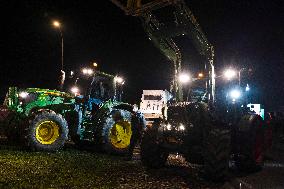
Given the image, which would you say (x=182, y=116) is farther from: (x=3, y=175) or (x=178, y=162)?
(x=3, y=175)

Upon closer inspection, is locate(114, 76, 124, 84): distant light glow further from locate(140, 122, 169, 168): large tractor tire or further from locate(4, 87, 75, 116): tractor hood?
locate(140, 122, 169, 168): large tractor tire

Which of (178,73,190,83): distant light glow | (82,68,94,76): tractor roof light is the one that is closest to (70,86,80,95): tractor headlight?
(82,68,94,76): tractor roof light

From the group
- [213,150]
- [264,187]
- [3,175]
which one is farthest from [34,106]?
[264,187]

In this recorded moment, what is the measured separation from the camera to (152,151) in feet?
30.4

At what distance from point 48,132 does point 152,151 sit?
4193 millimetres

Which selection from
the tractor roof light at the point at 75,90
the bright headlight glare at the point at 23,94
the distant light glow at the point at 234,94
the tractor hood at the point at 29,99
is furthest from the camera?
the tractor roof light at the point at 75,90

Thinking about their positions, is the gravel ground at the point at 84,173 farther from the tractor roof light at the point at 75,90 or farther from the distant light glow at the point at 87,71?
the distant light glow at the point at 87,71

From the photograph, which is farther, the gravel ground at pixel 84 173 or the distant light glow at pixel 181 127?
the distant light glow at pixel 181 127

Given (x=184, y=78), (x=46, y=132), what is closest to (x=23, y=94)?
(x=46, y=132)

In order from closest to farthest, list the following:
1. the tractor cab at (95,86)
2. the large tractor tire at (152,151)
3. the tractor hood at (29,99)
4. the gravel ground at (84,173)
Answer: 1. the gravel ground at (84,173)
2. the large tractor tire at (152,151)
3. the tractor hood at (29,99)
4. the tractor cab at (95,86)

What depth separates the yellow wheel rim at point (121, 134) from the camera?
40.9ft

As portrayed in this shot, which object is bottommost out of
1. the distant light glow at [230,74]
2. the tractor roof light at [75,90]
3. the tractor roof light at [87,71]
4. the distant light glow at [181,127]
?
the distant light glow at [181,127]

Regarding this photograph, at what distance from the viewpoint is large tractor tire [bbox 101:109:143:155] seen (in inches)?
465

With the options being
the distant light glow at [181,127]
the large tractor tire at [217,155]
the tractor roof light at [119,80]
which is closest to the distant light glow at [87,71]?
the tractor roof light at [119,80]
